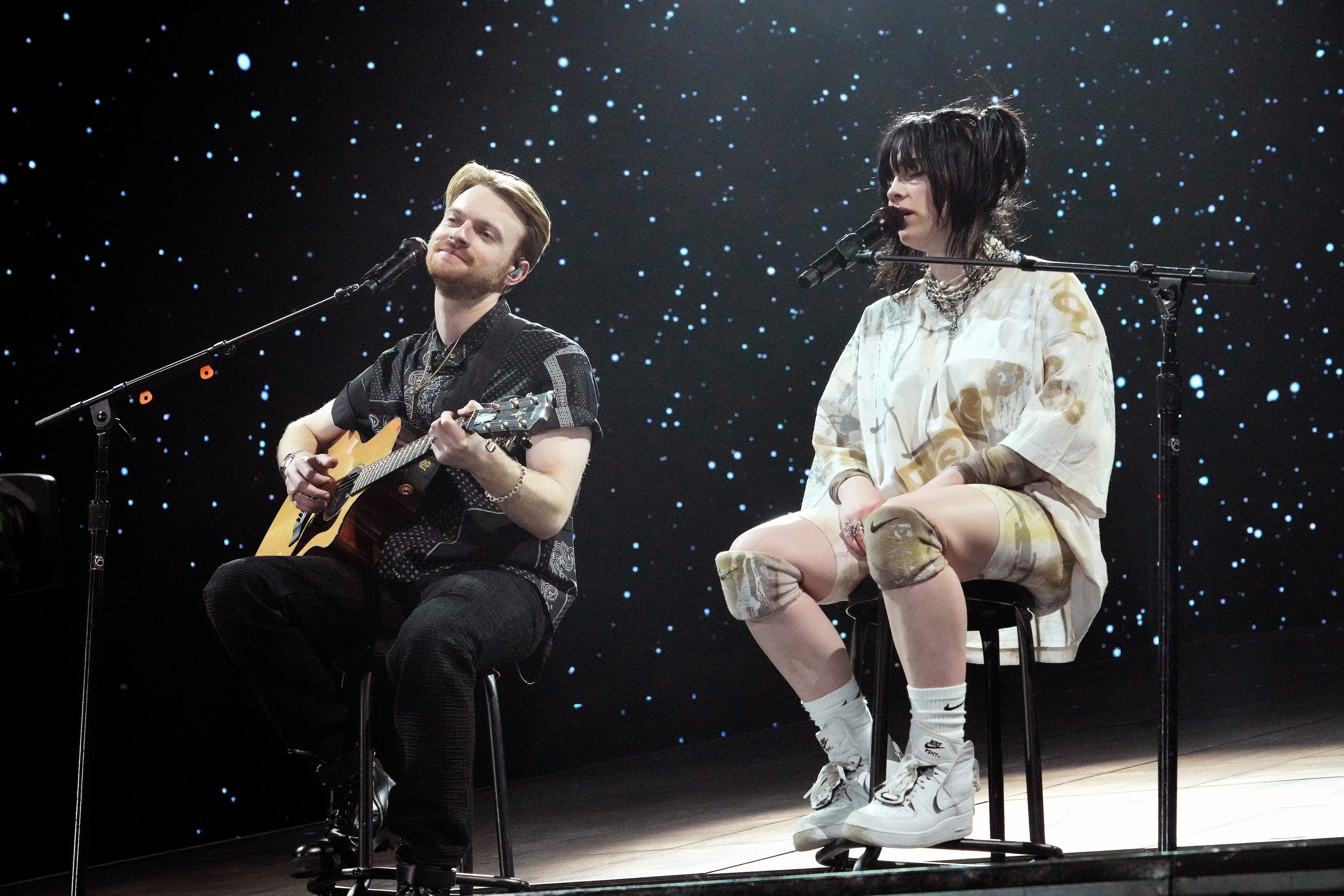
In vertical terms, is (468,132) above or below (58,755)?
above

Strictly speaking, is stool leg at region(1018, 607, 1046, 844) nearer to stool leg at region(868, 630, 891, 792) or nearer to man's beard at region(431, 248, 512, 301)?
stool leg at region(868, 630, 891, 792)

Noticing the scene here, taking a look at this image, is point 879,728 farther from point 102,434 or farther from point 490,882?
point 102,434

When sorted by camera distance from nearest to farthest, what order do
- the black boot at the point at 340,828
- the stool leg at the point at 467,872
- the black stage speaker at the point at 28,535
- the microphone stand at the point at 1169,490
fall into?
1. the black stage speaker at the point at 28,535
2. the microphone stand at the point at 1169,490
3. the stool leg at the point at 467,872
4. the black boot at the point at 340,828

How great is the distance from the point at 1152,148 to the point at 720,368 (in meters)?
1.85

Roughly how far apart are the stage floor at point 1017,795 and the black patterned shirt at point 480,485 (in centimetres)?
62

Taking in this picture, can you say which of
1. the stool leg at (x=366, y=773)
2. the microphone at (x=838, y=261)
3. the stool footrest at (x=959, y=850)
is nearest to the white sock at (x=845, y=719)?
the stool footrest at (x=959, y=850)

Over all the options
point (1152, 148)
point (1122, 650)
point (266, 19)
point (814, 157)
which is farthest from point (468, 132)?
point (1122, 650)

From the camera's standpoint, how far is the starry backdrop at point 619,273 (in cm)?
330

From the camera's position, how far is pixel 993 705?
198 centimetres

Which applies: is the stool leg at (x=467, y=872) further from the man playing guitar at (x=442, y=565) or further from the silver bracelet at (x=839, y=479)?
the silver bracelet at (x=839, y=479)

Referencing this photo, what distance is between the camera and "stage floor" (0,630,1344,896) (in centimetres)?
230

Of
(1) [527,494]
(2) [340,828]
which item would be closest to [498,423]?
(1) [527,494]

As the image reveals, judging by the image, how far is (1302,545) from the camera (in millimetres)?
4797

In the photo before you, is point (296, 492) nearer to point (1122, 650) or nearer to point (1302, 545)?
point (1122, 650)
